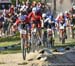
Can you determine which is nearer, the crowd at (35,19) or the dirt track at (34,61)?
the dirt track at (34,61)

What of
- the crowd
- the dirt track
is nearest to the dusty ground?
the dirt track

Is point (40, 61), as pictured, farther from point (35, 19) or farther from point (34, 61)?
point (35, 19)

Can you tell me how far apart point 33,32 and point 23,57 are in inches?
81.2

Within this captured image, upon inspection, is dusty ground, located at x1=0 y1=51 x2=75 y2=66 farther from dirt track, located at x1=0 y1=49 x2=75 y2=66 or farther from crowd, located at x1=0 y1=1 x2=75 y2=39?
crowd, located at x1=0 y1=1 x2=75 y2=39

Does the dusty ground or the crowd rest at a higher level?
the crowd

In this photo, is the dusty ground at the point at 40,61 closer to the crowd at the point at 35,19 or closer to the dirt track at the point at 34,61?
the dirt track at the point at 34,61

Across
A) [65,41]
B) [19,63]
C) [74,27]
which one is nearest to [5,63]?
[19,63]

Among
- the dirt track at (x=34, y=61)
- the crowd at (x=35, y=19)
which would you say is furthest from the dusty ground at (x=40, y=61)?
Result: the crowd at (x=35, y=19)

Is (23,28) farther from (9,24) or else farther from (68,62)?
(9,24)

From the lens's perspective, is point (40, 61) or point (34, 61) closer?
point (40, 61)

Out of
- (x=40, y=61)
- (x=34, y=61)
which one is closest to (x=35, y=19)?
(x=34, y=61)

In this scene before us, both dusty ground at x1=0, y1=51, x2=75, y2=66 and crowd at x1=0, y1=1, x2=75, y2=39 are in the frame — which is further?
crowd at x1=0, y1=1, x2=75, y2=39

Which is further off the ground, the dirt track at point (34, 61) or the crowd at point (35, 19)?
the crowd at point (35, 19)

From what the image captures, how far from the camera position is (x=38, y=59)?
1655cm
